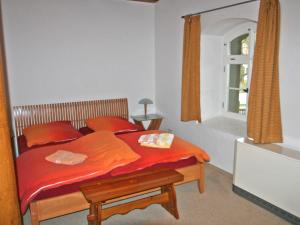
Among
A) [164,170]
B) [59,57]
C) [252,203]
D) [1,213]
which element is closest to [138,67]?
[59,57]

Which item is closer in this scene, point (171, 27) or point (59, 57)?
point (59, 57)

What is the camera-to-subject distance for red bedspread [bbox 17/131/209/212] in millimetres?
2453

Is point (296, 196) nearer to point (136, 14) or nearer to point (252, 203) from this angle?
point (252, 203)

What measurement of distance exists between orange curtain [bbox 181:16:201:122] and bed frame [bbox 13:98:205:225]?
3.90 ft

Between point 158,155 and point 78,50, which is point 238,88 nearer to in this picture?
point 158,155

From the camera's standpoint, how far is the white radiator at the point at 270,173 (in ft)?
8.71

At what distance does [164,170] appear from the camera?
280 centimetres

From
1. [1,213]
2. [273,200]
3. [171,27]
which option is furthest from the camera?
[171,27]

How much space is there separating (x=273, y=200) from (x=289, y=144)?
0.65 metres

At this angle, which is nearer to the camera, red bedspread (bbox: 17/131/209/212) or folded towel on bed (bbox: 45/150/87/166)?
red bedspread (bbox: 17/131/209/212)

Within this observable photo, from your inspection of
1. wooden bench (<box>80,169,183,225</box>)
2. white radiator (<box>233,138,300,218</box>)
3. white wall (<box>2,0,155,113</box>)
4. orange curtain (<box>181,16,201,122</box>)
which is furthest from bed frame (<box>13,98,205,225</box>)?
orange curtain (<box>181,16,201,122</box>)

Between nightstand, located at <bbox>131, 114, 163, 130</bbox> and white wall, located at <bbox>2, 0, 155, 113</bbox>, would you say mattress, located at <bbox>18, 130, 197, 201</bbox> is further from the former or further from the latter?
nightstand, located at <bbox>131, 114, 163, 130</bbox>

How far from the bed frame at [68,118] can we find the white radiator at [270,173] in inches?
19.0

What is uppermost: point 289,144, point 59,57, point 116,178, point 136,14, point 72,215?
point 136,14
